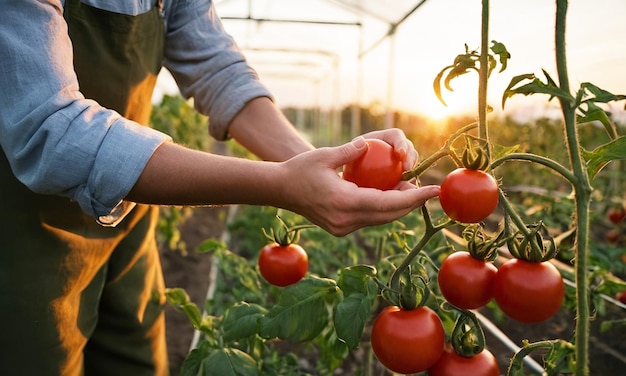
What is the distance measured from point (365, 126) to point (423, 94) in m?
7.38

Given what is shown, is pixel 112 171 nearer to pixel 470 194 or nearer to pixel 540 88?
pixel 470 194

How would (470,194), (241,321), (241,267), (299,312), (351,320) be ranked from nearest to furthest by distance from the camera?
(470,194), (351,320), (299,312), (241,321), (241,267)

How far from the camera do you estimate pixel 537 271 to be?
95cm

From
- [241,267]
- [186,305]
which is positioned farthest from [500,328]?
[186,305]

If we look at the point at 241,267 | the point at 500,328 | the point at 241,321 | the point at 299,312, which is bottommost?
the point at 500,328

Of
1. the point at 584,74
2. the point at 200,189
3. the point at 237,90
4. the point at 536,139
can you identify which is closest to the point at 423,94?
the point at 536,139

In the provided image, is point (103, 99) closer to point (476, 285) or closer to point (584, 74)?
point (476, 285)

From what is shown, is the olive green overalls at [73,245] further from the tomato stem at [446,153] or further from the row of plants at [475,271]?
the tomato stem at [446,153]

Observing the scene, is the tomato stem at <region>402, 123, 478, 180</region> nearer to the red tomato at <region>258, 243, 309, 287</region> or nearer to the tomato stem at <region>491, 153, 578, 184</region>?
the tomato stem at <region>491, 153, 578, 184</region>

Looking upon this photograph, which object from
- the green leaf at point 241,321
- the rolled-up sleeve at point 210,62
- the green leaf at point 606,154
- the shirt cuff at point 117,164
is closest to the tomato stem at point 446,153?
the green leaf at point 606,154

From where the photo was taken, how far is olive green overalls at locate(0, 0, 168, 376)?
1417 mm

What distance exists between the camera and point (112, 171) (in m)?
1.04

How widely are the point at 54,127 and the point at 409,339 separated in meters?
0.71

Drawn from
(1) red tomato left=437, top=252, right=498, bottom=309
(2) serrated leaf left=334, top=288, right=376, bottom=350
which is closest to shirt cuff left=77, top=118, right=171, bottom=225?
(2) serrated leaf left=334, top=288, right=376, bottom=350
